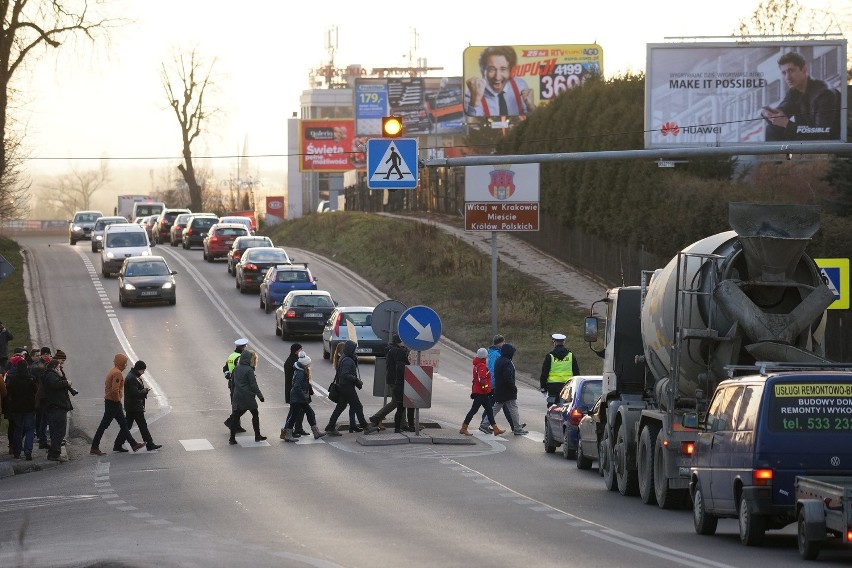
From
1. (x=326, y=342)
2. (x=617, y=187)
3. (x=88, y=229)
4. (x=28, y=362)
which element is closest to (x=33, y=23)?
(x=326, y=342)

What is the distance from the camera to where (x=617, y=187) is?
185ft

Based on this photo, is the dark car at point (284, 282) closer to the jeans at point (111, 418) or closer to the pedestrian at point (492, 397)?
the pedestrian at point (492, 397)

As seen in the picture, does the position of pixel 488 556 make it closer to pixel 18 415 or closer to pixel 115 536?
pixel 115 536

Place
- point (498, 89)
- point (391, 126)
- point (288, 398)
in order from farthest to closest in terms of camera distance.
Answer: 1. point (498, 89)
2. point (288, 398)
3. point (391, 126)

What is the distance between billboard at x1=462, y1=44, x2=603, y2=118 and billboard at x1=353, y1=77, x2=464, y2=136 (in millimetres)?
18773

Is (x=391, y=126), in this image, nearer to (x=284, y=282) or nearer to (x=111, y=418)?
(x=111, y=418)

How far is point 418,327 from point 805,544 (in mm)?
12985

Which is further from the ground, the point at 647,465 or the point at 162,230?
the point at 162,230

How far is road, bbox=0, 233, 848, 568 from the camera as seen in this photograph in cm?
1380

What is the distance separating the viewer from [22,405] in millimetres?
24953

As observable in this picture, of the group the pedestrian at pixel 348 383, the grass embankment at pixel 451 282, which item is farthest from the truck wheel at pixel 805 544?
the grass embankment at pixel 451 282

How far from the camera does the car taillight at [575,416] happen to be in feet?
77.7

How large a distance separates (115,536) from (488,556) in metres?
4.26

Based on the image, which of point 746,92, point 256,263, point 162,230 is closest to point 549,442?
point 746,92
